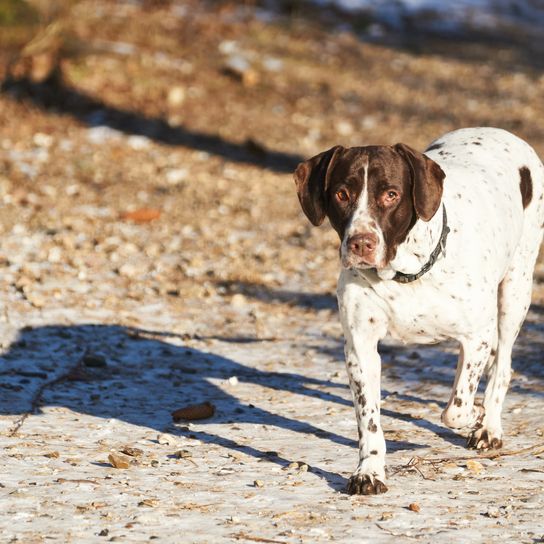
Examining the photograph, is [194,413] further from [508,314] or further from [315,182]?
[508,314]

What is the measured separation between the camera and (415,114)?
16.9 metres

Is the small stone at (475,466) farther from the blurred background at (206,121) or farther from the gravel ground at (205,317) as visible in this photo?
the blurred background at (206,121)

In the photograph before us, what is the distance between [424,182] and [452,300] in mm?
565

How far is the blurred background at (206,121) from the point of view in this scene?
378 inches

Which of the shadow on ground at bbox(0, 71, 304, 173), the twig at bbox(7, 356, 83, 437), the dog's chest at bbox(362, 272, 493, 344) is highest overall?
the dog's chest at bbox(362, 272, 493, 344)

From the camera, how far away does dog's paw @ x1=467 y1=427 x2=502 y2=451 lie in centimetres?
566

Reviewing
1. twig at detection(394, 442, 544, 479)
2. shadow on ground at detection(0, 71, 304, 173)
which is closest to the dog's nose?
twig at detection(394, 442, 544, 479)

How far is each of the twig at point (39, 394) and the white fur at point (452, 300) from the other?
1813mm

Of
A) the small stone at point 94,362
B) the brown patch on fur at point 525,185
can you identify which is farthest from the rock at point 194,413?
the brown patch on fur at point 525,185

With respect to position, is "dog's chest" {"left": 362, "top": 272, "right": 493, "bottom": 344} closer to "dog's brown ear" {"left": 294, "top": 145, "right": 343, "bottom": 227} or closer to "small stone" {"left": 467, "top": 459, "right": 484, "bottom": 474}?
"dog's brown ear" {"left": 294, "top": 145, "right": 343, "bottom": 227}

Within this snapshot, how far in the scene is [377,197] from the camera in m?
4.98

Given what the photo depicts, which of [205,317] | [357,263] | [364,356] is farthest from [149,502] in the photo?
[205,317]

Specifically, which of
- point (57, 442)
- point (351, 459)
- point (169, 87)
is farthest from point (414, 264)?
point (169, 87)

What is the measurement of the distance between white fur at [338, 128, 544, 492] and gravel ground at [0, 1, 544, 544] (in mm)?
222
